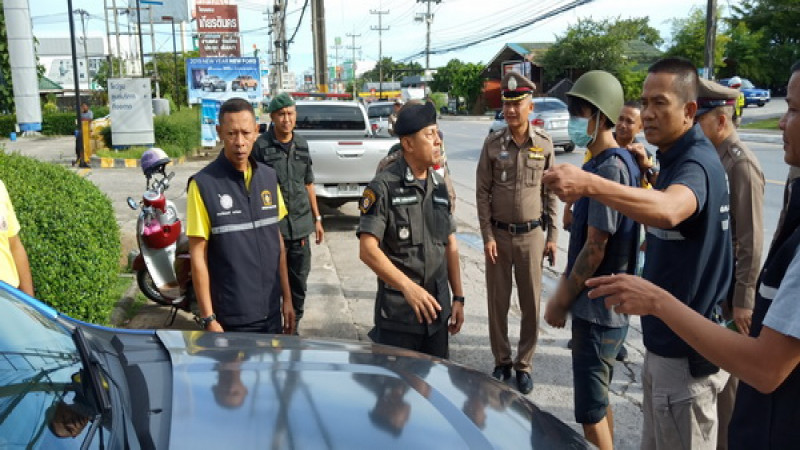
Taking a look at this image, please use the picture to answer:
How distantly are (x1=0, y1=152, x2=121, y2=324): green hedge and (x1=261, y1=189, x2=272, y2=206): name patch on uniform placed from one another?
164 cm

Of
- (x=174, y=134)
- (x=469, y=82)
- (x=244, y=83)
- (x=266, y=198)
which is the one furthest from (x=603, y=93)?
(x=469, y=82)

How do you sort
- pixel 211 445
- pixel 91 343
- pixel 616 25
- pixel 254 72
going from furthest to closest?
pixel 616 25
pixel 254 72
pixel 91 343
pixel 211 445

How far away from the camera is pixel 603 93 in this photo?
306 cm

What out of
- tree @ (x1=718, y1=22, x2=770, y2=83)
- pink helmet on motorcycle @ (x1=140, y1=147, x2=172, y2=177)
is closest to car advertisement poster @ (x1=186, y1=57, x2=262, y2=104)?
pink helmet on motorcycle @ (x1=140, y1=147, x2=172, y2=177)

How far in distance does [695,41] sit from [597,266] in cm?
3770

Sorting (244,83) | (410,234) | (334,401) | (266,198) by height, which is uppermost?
(244,83)

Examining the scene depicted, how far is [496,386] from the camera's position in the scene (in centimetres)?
221

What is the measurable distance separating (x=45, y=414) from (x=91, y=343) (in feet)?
1.76

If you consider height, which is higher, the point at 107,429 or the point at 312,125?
the point at 312,125

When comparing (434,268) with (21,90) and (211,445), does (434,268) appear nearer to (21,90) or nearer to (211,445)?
(211,445)

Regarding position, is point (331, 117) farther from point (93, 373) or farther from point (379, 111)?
point (379, 111)

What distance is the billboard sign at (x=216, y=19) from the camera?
1364 inches

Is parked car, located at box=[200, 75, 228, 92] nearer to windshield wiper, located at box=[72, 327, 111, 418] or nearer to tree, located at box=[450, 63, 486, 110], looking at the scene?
windshield wiper, located at box=[72, 327, 111, 418]

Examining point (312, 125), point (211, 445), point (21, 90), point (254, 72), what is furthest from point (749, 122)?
point (211, 445)
